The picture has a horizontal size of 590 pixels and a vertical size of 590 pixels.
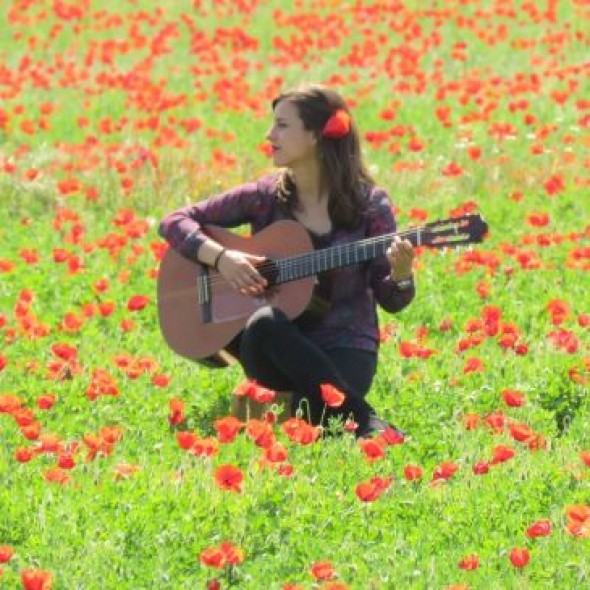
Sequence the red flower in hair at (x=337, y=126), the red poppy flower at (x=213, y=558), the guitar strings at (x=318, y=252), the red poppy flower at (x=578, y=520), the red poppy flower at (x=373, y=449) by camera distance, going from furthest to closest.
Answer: the red flower in hair at (x=337, y=126), the guitar strings at (x=318, y=252), the red poppy flower at (x=373, y=449), the red poppy flower at (x=578, y=520), the red poppy flower at (x=213, y=558)

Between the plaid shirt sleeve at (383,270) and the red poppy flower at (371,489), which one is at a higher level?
the plaid shirt sleeve at (383,270)

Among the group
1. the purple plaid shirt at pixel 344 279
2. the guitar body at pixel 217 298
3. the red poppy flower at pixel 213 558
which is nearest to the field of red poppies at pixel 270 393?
the red poppy flower at pixel 213 558

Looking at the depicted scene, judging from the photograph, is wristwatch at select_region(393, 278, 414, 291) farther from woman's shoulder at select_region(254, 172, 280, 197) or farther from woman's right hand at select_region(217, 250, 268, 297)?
woman's shoulder at select_region(254, 172, 280, 197)

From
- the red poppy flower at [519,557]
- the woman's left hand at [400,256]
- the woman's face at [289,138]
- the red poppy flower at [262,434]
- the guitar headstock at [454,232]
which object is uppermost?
the woman's face at [289,138]

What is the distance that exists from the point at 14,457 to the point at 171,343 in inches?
43.7

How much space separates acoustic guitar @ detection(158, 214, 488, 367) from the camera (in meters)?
5.66

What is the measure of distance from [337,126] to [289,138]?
0.18m

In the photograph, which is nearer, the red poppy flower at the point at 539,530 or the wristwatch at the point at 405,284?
the red poppy flower at the point at 539,530

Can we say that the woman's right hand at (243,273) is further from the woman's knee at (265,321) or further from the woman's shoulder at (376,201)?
the woman's shoulder at (376,201)

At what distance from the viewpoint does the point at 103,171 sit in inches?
386

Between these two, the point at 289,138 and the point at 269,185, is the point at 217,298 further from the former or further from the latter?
the point at 289,138

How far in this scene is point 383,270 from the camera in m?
5.75

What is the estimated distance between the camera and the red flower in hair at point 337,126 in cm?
590

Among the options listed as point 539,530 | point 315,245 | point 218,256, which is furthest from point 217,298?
point 539,530
